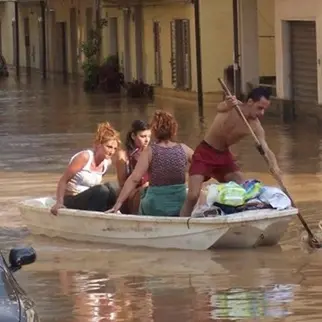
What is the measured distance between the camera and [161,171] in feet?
38.1

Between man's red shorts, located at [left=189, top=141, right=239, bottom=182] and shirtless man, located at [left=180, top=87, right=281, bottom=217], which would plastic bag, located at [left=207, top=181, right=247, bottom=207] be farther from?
man's red shorts, located at [left=189, top=141, right=239, bottom=182]

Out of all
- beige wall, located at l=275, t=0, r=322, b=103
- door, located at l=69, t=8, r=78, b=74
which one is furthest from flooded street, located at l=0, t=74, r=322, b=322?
door, located at l=69, t=8, r=78, b=74

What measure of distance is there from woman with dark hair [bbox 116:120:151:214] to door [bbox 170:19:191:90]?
22.2m

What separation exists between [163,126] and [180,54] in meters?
24.1

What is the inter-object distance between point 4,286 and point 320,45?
1869 cm

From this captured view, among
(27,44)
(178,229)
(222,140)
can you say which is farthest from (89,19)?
(178,229)

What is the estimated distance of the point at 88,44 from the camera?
1686 inches

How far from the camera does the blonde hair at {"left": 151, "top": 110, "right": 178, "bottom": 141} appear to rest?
37.9ft

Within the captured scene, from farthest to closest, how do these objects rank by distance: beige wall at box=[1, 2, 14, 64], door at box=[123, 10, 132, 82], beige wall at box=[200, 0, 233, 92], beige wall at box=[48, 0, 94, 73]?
beige wall at box=[1, 2, 14, 64] < beige wall at box=[48, 0, 94, 73] < door at box=[123, 10, 132, 82] < beige wall at box=[200, 0, 233, 92]

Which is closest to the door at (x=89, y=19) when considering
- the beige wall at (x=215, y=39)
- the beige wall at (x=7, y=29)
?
the beige wall at (x=215, y=39)

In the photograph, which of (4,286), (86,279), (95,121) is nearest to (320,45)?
(95,121)

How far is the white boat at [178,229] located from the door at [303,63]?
44.2 ft

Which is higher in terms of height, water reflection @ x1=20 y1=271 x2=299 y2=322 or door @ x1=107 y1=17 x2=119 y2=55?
door @ x1=107 y1=17 x2=119 y2=55

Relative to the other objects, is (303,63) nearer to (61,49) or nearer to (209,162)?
(209,162)
